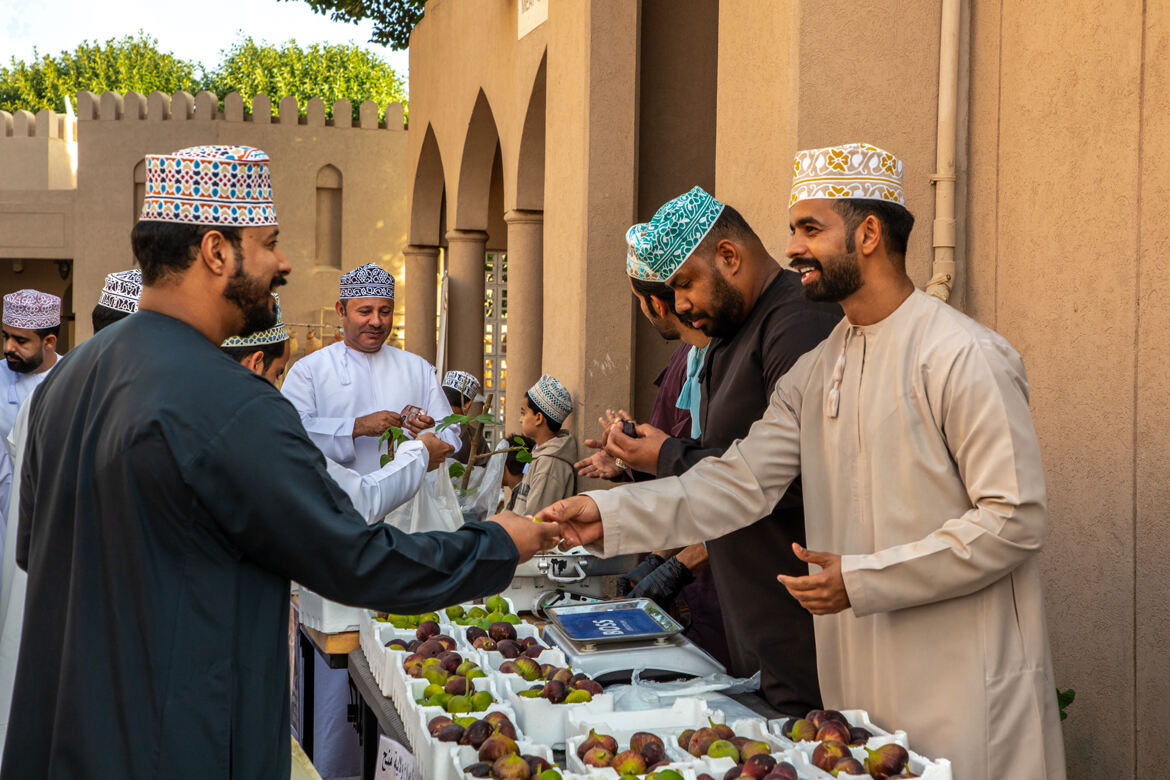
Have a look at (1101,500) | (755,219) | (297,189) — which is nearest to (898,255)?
(1101,500)

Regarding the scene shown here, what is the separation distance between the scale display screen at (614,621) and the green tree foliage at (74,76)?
44388 mm

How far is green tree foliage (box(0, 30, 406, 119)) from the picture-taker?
44.0 meters

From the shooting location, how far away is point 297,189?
2156cm

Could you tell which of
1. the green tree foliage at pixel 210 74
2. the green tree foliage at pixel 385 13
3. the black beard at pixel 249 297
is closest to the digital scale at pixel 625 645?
the black beard at pixel 249 297

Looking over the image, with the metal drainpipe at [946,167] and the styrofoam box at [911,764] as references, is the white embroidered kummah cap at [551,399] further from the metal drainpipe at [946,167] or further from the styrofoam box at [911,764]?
the styrofoam box at [911,764]

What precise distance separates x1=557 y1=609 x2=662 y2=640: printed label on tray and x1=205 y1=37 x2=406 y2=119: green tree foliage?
145 ft

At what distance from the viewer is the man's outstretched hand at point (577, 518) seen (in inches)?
118

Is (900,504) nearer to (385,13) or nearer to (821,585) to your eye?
(821,585)

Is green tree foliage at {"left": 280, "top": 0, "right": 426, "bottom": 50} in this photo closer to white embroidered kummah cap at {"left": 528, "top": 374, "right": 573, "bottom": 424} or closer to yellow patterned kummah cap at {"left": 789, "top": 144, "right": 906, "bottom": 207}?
white embroidered kummah cap at {"left": 528, "top": 374, "right": 573, "bottom": 424}

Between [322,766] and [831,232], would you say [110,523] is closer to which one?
[831,232]

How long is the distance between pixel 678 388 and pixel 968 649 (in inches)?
112

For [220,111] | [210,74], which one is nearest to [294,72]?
[210,74]

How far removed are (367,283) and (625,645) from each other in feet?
11.3

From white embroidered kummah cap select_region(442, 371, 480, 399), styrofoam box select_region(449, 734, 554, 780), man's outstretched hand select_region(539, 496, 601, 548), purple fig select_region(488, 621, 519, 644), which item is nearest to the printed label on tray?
purple fig select_region(488, 621, 519, 644)
